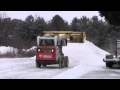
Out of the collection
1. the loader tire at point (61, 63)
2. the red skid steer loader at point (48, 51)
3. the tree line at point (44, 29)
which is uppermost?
Answer: the tree line at point (44, 29)

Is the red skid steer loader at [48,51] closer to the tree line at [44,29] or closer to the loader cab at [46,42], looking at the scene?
the loader cab at [46,42]

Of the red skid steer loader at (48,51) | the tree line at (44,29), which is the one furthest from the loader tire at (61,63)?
the tree line at (44,29)

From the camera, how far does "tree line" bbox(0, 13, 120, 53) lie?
59.5 metres

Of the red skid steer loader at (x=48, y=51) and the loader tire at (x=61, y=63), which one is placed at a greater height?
the red skid steer loader at (x=48, y=51)

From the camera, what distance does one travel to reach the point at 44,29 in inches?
2783

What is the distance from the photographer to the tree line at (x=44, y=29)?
5947 cm

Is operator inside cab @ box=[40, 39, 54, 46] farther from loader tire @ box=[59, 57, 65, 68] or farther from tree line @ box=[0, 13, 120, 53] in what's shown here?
tree line @ box=[0, 13, 120, 53]

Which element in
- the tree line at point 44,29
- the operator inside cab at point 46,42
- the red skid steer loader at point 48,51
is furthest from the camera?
the tree line at point 44,29
